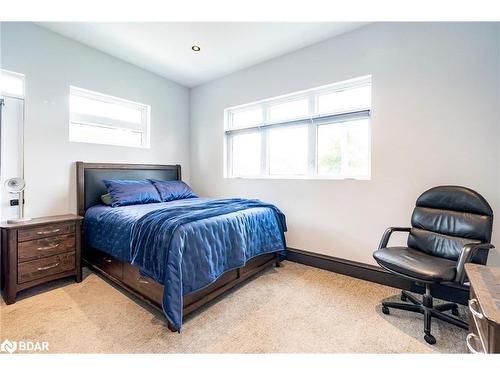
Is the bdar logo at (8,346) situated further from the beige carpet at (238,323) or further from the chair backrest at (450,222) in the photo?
the chair backrest at (450,222)

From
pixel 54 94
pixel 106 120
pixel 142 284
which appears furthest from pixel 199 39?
pixel 142 284

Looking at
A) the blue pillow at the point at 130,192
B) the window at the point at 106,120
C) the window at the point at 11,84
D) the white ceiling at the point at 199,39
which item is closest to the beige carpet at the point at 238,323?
the blue pillow at the point at 130,192

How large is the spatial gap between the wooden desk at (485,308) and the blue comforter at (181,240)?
5.01 feet

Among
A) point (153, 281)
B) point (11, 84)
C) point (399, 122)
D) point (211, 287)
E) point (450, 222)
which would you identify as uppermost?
point (11, 84)

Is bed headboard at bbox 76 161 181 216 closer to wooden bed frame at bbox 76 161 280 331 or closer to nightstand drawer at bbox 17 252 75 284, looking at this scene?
wooden bed frame at bbox 76 161 280 331

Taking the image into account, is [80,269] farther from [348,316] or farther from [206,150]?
[348,316]

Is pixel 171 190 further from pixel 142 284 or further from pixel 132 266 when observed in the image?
pixel 142 284

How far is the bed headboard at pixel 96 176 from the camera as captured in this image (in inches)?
110

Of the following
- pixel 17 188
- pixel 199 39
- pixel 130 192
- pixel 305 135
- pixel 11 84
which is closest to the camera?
pixel 17 188

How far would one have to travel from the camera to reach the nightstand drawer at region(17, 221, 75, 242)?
2031 mm

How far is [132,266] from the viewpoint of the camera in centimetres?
203

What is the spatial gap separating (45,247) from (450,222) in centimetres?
362

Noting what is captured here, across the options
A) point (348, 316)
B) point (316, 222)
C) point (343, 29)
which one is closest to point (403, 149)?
point (316, 222)

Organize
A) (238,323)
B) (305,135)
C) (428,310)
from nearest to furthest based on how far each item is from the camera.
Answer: (428,310)
(238,323)
(305,135)
